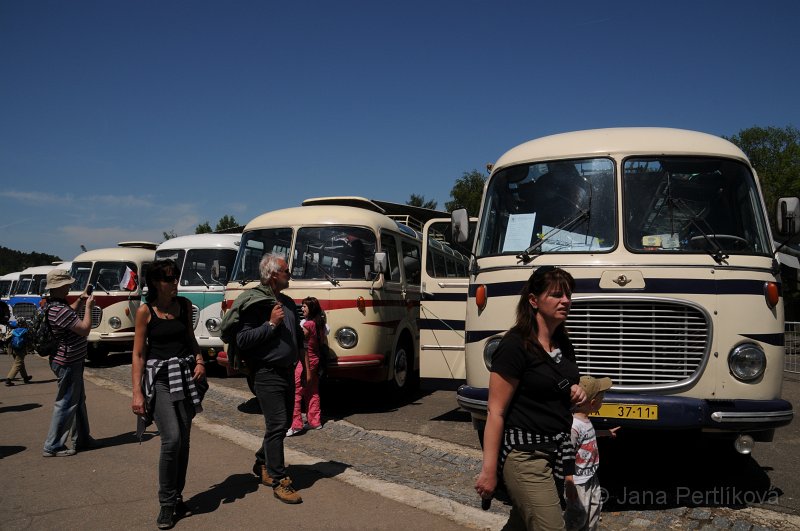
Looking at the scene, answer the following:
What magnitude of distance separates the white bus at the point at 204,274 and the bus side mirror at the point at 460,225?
7.11m

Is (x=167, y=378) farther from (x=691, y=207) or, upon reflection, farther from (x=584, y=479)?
(x=691, y=207)

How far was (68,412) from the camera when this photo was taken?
22.1 feet

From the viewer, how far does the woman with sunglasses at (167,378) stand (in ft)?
15.8

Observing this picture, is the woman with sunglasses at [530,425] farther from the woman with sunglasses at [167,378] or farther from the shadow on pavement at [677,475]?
the woman with sunglasses at [167,378]

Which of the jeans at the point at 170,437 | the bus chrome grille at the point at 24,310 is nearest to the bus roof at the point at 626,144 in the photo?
the jeans at the point at 170,437

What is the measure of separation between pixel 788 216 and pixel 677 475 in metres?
2.52

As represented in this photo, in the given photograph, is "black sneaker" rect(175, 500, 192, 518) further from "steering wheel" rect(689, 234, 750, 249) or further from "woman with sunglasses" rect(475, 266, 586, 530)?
"steering wheel" rect(689, 234, 750, 249)

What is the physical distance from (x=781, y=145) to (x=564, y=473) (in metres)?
53.9

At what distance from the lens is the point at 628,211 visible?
5.70m

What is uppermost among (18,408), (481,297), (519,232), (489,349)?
(519,232)

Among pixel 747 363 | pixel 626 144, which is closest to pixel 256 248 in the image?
pixel 626 144

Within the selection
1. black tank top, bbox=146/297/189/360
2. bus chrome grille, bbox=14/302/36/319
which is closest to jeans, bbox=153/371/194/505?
black tank top, bbox=146/297/189/360

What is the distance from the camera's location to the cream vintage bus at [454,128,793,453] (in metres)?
5.00

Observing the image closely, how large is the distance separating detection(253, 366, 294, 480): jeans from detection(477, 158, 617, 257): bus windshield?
2.24 meters
